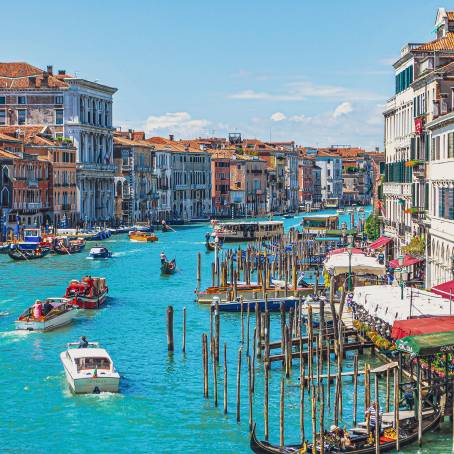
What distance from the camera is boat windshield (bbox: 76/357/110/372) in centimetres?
2128

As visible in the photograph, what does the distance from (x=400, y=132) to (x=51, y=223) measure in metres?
36.7

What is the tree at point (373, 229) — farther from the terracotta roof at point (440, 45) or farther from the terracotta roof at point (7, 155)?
the terracotta roof at point (7, 155)

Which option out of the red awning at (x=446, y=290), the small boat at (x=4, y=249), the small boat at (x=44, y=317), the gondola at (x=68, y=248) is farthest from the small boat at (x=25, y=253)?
the red awning at (x=446, y=290)

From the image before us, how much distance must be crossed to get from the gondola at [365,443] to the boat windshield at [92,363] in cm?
541

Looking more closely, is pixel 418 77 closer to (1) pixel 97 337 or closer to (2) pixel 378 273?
(2) pixel 378 273

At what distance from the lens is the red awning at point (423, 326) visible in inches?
698

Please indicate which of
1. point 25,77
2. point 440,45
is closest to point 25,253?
point 440,45

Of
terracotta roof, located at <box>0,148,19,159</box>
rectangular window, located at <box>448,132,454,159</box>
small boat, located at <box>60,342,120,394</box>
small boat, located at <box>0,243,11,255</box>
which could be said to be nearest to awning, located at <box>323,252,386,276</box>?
rectangular window, located at <box>448,132,454,159</box>

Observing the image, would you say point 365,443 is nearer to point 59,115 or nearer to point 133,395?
point 133,395

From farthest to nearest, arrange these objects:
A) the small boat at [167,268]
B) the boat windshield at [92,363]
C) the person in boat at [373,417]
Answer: the small boat at [167,268]
the boat windshield at [92,363]
the person in boat at [373,417]

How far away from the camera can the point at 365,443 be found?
1634cm

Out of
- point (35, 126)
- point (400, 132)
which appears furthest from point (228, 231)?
point (400, 132)

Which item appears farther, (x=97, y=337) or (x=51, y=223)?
(x=51, y=223)

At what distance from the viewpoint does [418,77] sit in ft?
106
